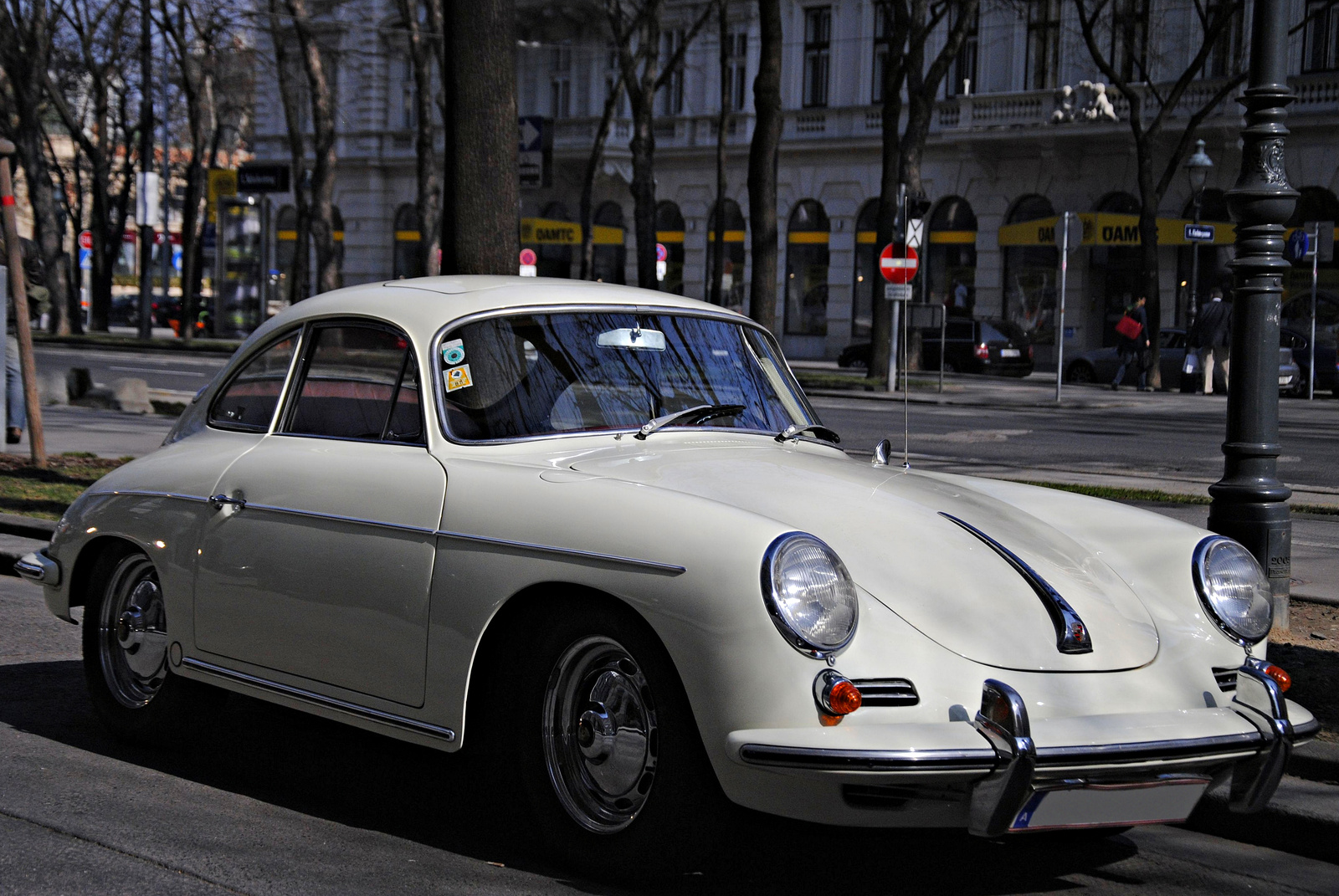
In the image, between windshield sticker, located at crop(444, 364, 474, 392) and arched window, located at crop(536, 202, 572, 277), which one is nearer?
windshield sticker, located at crop(444, 364, 474, 392)

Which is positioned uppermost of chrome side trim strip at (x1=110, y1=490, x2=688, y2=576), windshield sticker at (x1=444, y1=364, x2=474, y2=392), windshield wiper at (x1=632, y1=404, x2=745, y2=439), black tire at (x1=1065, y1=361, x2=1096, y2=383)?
windshield sticker at (x1=444, y1=364, x2=474, y2=392)

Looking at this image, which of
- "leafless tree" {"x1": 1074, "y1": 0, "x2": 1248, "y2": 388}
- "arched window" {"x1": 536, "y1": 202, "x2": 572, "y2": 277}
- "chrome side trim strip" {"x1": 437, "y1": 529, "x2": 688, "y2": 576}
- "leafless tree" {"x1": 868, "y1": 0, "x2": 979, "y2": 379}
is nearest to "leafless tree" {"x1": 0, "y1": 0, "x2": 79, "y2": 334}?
"arched window" {"x1": 536, "y1": 202, "x2": 572, "y2": 277}

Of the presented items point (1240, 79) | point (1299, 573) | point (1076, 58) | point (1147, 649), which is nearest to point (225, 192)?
point (1076, 58)

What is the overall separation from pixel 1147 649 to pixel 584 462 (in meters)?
1.53

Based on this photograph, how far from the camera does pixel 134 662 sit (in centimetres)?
499

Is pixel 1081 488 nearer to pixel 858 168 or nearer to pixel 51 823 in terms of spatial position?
pixel 51 823

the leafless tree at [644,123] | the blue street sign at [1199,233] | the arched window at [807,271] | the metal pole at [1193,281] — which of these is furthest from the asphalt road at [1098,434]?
the arched window at [807,271]

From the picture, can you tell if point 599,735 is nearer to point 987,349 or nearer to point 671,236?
point 987,349

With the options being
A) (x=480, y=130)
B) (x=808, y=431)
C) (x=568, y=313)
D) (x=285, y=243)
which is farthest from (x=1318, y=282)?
(x=285, y=243)

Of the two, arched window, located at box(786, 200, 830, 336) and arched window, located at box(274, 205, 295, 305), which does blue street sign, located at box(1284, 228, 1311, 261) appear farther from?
arched window, located at box(274, 205, 295, 305)

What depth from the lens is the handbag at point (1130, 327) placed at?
2939cm

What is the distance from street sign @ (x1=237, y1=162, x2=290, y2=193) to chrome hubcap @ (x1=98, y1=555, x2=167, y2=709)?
3021 cm

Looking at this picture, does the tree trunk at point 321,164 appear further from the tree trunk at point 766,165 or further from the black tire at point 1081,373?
the black tire at point 1081,373

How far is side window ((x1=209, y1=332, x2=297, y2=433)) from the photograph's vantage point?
193 inches
